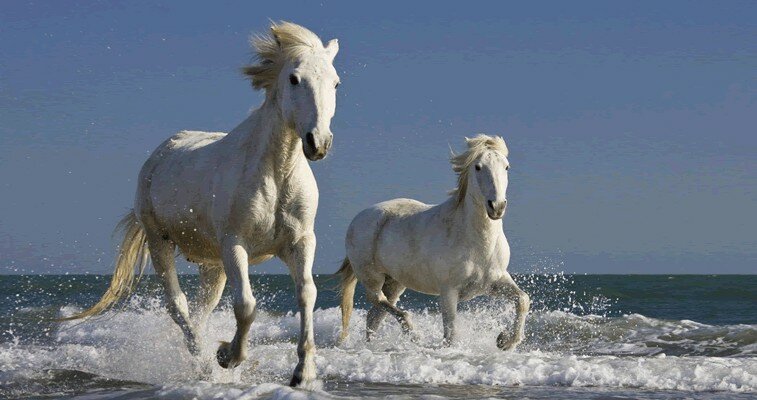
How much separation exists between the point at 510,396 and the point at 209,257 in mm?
2109

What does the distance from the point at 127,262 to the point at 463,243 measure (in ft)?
8.93

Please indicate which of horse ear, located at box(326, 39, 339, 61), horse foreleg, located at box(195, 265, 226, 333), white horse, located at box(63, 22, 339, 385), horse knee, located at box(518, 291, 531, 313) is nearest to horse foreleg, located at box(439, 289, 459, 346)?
horse knee, located at box(518, 291, 531, 313)

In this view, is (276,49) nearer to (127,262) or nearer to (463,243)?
(127,262)

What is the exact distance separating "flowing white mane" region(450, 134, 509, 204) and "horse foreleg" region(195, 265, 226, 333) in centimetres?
258

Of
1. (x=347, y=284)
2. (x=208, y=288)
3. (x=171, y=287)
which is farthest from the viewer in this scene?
(x=347, y=284)

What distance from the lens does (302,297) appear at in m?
5.42

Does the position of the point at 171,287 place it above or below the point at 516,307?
below

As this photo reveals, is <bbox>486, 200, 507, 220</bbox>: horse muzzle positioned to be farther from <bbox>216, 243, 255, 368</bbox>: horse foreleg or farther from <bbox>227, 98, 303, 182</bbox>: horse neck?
<bbox>216, 243, 255, 368</bbox>: horse foreleg

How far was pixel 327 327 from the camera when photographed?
13.7m

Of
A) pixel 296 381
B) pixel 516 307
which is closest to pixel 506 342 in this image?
pixel 516 307

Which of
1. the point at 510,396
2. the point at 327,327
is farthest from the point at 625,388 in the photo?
the point at 327,327

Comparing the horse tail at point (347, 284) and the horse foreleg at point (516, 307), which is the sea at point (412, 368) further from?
the horse tail at point (347, 284)

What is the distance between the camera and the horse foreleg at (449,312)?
8.38 m

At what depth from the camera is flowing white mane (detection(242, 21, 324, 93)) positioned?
5.45 metres
